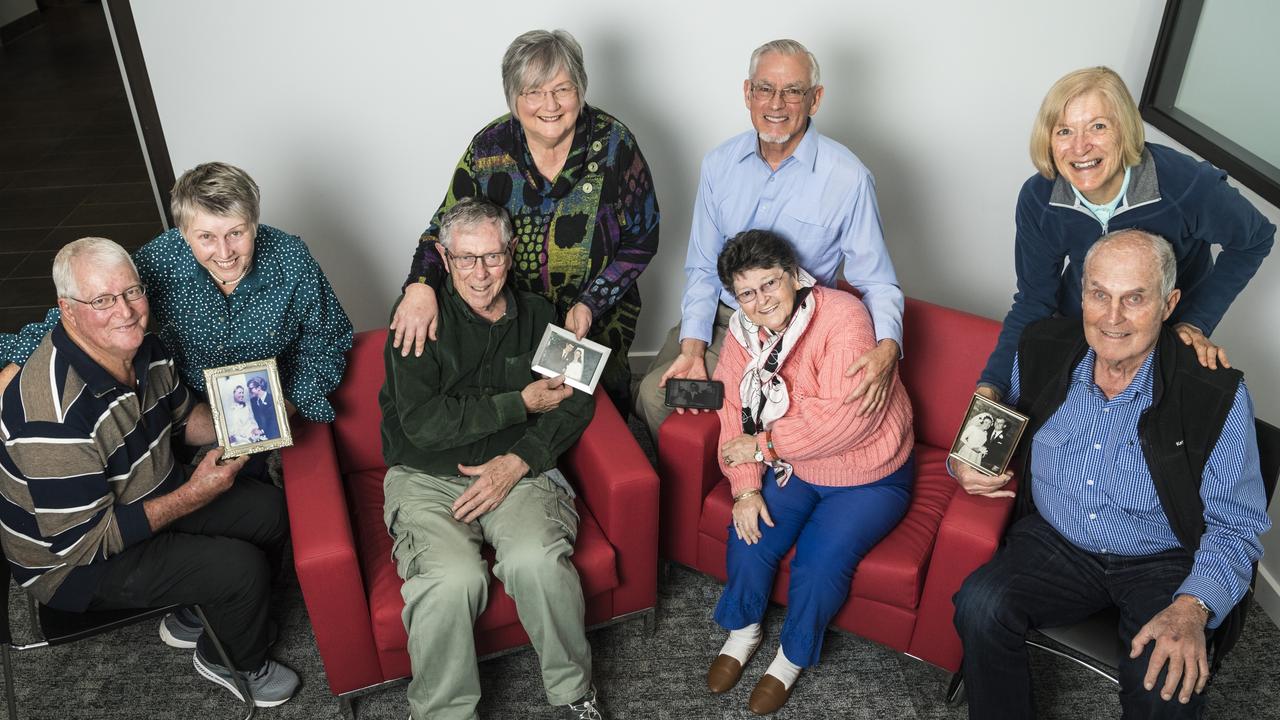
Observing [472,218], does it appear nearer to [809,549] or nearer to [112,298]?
[112,298]

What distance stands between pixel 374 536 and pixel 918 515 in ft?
5.58

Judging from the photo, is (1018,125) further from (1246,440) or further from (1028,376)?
(1246,440)

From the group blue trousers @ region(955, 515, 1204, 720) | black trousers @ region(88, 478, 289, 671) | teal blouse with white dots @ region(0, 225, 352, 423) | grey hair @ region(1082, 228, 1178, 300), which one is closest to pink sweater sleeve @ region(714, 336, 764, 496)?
blue trousers @ region(955, 515, 1204, 720)

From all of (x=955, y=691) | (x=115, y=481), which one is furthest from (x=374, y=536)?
(x=955, y=691)

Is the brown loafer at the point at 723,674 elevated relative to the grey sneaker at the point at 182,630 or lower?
lower

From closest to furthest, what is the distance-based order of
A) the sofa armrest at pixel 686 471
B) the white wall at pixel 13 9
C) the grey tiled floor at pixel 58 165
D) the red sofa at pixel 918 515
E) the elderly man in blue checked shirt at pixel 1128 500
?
1. the elderly man in blue checked shirt at pixel 1128 500
2. the red sofa at pixel 918 515
3. the sofa armrest at pixel 686 471
4. the grey tiled floor at pixel 58 165
5. the white wall at pixel 13 9

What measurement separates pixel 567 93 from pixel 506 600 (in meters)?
1.56

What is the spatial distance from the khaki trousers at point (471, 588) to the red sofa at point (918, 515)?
1.49 ft

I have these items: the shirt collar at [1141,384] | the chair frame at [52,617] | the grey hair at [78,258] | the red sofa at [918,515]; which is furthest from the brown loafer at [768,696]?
the grey hair at [78,258]

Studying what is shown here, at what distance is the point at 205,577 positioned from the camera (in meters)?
2.65

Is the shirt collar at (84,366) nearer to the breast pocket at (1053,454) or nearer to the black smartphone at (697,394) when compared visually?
the black smartphone at (697,394)

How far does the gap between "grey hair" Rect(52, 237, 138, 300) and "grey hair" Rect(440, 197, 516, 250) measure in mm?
849

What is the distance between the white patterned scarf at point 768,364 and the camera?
A: 9.29 feet

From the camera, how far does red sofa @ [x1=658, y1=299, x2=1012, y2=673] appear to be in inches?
104
